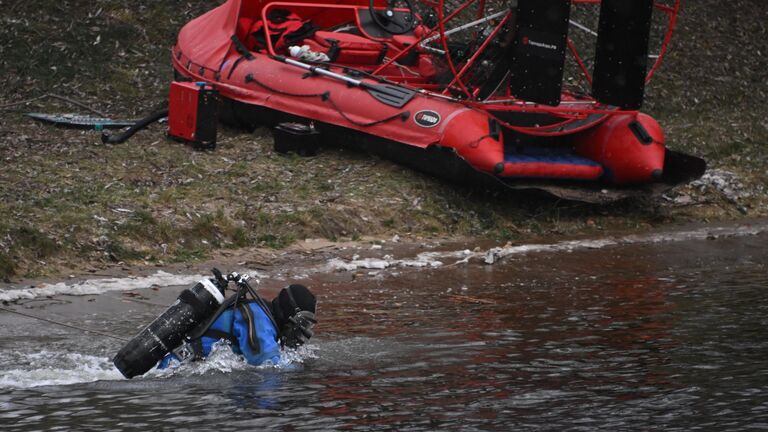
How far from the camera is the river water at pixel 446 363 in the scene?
7207 mm

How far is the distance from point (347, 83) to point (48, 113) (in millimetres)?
4306

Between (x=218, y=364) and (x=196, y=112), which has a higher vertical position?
(x=196, y=112)

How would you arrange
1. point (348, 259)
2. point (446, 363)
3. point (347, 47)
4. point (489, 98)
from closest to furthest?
point (446, 363), point (348, 259), point (489, 98), point (347, 47)

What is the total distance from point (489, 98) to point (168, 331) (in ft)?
21.5

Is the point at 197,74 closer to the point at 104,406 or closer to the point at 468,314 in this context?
the point at 468,314

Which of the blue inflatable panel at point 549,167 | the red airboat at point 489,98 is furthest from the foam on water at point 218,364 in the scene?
the blue inflatable panel at point 549,167

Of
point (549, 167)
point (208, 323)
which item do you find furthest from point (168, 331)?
point (549, 167)

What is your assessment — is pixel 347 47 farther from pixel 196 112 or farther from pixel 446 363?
pixel 446 363

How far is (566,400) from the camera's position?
755 centimetres

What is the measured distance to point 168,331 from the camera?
25.0 feet

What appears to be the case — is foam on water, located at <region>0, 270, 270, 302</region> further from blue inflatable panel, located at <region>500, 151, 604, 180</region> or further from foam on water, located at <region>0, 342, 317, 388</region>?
blue inflatable panel, located at <region>500, 151, 604, 180</region>

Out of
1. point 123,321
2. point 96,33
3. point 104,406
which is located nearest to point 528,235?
point 123,321

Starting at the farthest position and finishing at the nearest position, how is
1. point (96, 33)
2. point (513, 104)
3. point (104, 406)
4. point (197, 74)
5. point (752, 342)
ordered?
point (96, 33)
point (197, 74)
point (513, 104)
point (752, 342)
point (104, 406)

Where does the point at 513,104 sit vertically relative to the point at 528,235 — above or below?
above
